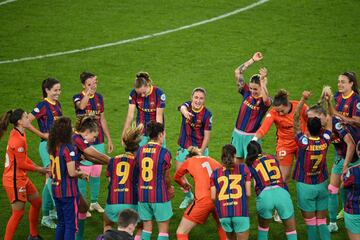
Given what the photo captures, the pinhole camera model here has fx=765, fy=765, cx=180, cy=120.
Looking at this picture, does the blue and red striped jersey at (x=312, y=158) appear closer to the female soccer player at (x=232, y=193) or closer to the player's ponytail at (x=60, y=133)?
the female soccer player at (x=232, y=193)

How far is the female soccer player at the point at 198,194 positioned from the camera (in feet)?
32.8

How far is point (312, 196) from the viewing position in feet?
33.7

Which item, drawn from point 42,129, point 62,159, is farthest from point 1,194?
point 62,159

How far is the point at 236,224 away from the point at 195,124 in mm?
2743

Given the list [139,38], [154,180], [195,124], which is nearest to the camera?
[154,180]

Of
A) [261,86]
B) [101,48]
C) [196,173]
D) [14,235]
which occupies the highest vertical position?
[101,48]

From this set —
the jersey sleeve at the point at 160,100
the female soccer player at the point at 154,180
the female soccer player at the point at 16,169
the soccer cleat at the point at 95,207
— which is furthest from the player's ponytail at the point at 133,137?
the jersey sleeve at the point at 160,100

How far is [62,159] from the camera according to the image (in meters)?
9.68

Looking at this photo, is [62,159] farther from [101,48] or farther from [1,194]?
[101,48]

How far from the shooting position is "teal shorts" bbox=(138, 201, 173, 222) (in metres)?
9.92

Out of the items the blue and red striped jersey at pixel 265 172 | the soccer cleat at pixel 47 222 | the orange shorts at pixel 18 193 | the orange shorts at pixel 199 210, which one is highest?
the blue and red striped jersey at pixel 265 172

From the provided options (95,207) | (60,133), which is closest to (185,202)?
(95,207)

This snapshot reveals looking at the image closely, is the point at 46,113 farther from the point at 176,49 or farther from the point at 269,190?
the point at 176,49

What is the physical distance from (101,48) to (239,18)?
395 cm
